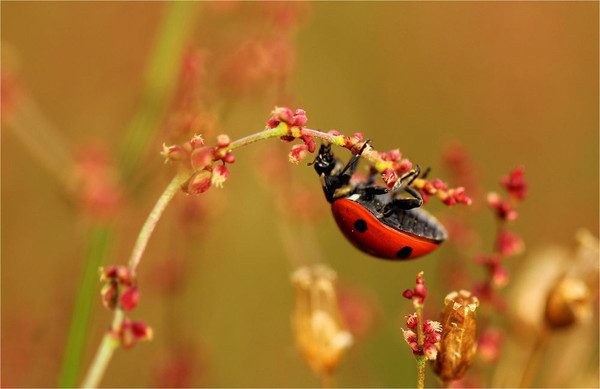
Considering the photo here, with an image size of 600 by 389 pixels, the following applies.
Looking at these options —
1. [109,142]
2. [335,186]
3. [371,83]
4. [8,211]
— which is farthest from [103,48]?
[335,186]

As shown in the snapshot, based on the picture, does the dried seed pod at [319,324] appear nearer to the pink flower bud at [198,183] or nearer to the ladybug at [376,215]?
the ladybug at [376,215]

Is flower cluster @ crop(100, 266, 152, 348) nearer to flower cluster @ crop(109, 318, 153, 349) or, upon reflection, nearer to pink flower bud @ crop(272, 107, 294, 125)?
flower cluster @ crop(109, 318, 153, 349)

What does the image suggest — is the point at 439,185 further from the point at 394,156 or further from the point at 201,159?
the point at 201,159

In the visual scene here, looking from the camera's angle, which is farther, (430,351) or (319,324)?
(319,324)

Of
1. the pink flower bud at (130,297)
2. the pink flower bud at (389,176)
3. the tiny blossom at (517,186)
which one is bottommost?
the pink flower bud at (130,297)

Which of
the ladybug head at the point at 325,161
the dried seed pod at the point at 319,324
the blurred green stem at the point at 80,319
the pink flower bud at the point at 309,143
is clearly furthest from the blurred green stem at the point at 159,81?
the pink flower bud at the point at 309,143

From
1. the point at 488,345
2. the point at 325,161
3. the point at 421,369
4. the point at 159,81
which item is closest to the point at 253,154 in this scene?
the point at 159,81

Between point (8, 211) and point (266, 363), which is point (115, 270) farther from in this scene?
point (266, 363)
